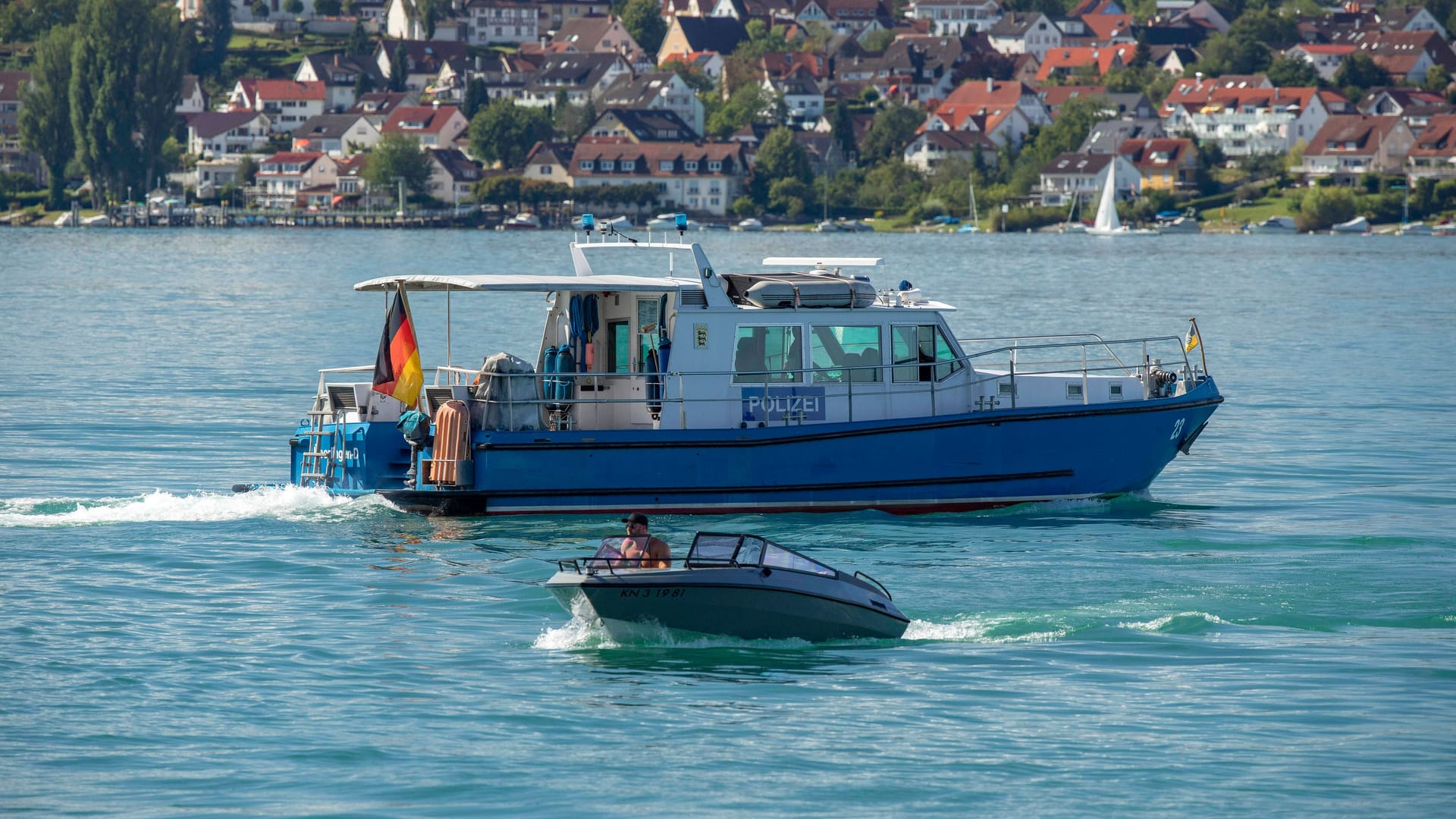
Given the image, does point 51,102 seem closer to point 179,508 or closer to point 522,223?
point 522,223

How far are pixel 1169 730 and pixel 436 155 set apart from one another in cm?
18140

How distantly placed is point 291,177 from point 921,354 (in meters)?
179

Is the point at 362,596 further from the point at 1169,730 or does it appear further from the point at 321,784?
the point at 1169,730

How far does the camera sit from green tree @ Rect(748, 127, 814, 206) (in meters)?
190

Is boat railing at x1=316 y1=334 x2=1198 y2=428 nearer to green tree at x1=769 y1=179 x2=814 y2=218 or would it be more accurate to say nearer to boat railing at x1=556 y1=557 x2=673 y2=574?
boat railing at x1=556 y1=557 x2=673 y2=574

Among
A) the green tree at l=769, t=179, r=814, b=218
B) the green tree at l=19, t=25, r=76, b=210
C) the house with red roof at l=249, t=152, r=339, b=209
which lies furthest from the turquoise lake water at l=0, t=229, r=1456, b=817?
the house with red roof at l=249, t=152, r=339, b=209

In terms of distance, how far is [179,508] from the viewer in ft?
85.2

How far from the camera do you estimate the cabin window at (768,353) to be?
86.0 feet

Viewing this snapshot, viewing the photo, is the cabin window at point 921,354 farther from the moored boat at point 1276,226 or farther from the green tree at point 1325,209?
the moored boat at point 1276,226

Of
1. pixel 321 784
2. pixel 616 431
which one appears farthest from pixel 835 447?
pixel 321 784

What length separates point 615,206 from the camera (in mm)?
188625

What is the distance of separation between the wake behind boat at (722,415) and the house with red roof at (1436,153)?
16655 cm

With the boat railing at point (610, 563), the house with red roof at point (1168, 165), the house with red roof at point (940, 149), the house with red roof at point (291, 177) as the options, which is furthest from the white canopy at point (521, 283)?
the house with red roof at point (291, 177)

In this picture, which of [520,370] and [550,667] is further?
[520,370]
